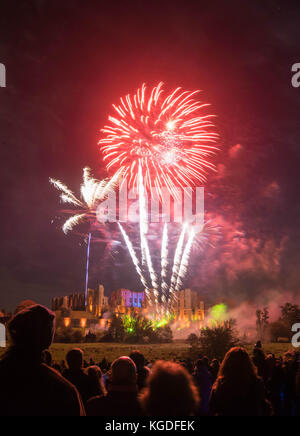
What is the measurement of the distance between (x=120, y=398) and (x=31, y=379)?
152cm

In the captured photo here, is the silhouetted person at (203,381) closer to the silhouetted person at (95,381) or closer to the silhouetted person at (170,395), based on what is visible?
the silhouetted person at (95,381)

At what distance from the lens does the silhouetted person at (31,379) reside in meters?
3.01

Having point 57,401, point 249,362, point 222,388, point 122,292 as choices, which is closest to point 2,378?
point 57,401

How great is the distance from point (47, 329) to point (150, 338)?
8010 cm

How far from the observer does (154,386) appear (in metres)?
3.04

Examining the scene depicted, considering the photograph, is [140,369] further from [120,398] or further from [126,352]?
[126,352]

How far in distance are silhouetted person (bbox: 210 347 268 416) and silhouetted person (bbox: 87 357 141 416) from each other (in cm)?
102

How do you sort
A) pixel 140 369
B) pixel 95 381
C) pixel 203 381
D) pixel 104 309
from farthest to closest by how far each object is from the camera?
pixel 104 309
pixel 203 381
pixel 140 369
pixel 95 381

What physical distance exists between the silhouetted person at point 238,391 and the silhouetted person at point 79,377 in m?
2.23

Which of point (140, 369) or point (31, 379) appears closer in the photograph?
point (31, 379)

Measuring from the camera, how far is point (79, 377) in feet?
19.9

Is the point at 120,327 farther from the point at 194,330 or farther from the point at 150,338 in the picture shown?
the point at 194,330

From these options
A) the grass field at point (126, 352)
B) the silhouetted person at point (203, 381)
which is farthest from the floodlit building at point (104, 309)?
the silhouetted person at point (203, 381)

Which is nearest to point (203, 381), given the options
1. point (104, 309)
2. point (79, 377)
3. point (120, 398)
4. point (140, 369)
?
point (140, 369)
